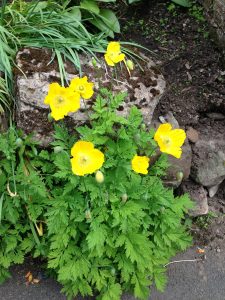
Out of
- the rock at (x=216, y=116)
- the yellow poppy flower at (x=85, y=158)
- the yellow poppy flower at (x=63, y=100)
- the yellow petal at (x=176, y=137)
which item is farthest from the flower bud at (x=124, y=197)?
the rock at (x=216, y=116)

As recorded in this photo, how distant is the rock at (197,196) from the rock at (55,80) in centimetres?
71

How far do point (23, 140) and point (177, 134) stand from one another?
107 centimetres

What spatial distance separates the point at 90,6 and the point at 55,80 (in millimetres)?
1045

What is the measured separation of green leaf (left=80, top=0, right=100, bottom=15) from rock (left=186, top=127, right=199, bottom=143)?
1.29 m

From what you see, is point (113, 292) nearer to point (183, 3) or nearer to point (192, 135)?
point (192, 135)

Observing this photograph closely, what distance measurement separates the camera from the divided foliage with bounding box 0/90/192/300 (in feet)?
9.23

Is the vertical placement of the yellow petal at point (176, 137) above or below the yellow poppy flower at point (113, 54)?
below

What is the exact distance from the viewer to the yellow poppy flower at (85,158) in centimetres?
252

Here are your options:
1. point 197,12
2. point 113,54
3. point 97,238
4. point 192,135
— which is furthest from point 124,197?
point 197,12

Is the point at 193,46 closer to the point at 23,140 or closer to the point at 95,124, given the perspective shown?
the point at 95,124

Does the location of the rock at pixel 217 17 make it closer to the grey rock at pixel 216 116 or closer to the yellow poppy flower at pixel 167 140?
the grey rock at pixel 216 116

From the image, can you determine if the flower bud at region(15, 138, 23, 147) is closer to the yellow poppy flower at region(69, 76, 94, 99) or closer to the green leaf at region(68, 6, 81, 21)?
the yellow poppy flower at region(69, 76, 94, 99)

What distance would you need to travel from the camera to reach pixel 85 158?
2543mm

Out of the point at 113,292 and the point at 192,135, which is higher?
the point at 192,135
